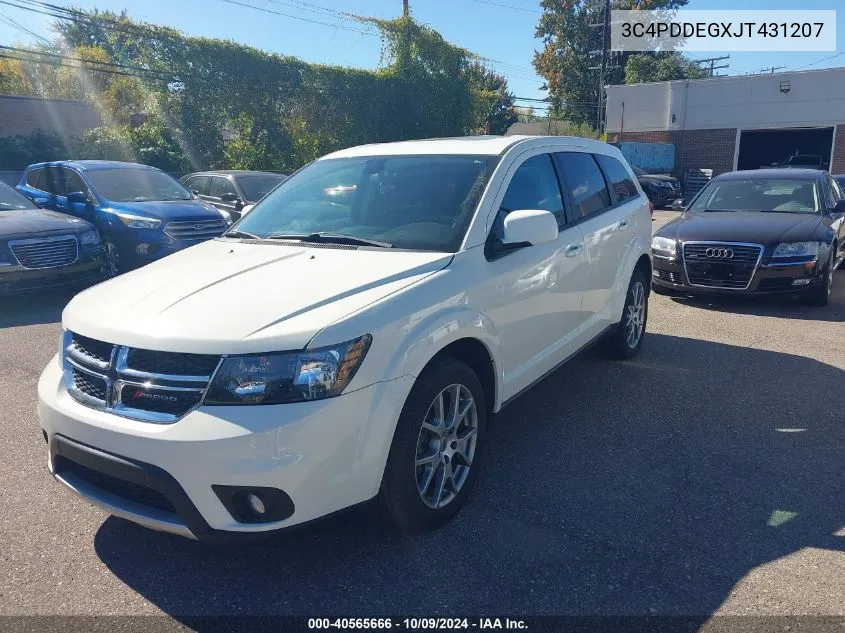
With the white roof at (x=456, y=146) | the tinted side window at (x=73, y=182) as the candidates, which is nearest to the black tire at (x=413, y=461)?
the white roof at (x=456, y=146)

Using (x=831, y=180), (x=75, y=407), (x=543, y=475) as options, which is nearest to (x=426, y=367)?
(x=543, y=475)

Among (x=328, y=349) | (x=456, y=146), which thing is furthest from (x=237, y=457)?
(x=456, y=146)

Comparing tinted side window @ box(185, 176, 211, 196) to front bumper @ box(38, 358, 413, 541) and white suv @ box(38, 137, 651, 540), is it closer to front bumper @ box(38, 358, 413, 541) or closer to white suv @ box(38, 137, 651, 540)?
white suv @ box(38, 137, 651, 540)

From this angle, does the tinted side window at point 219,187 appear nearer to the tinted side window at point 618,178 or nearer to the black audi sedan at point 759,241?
the black audi sedan at point 759,241

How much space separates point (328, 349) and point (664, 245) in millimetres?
6530

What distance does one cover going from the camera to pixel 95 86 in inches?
1156

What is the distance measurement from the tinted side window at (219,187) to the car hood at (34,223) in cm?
374

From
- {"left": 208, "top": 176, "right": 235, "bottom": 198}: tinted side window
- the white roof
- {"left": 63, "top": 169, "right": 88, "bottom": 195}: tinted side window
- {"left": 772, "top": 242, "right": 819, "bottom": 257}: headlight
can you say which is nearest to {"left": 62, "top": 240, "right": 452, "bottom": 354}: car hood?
the white roof

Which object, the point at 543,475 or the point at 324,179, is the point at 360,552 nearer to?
the point at 543,475

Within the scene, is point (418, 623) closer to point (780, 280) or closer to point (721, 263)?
point (721, 263)

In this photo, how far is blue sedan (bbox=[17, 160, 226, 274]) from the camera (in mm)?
9156

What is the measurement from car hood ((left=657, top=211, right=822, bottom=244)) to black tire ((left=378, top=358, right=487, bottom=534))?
5.68 metres

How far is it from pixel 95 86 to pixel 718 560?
3287 centimetres

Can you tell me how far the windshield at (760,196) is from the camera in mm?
8531
